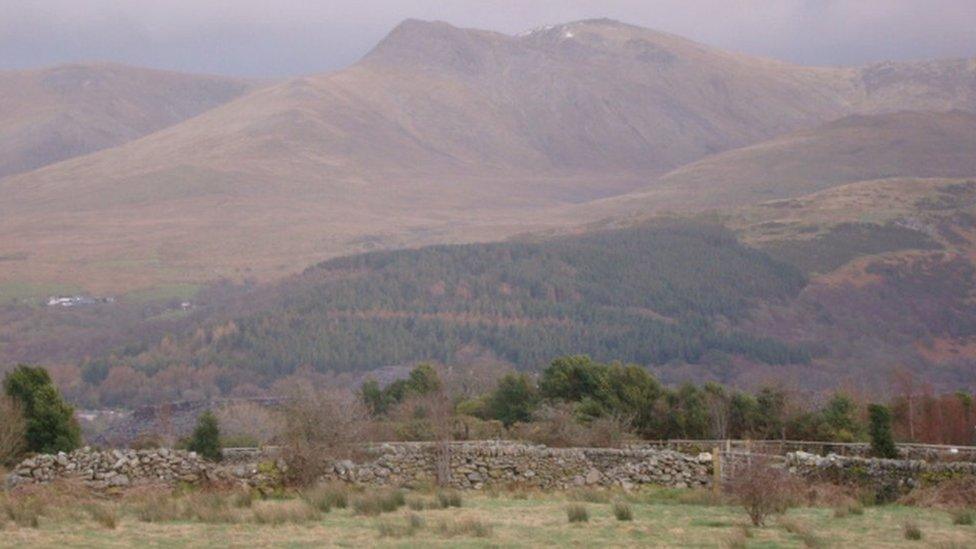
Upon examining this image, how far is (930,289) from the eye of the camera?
167 m

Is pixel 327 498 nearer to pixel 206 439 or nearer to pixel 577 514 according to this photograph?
pixel 577 514

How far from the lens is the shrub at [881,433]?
3164 cm

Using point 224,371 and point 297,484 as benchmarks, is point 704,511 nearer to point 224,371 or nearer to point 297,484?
point 297,484

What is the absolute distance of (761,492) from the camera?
22328mm

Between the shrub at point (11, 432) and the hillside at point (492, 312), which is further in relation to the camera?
the hillside at point (492, 312)

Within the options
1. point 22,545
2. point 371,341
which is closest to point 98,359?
point 371,341

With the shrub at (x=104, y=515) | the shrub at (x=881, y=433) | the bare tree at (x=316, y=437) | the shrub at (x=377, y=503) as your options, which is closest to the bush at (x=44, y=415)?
the bare tree at (x=316, y=437)

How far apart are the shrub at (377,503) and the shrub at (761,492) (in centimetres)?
599

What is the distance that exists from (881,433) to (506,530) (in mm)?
14108

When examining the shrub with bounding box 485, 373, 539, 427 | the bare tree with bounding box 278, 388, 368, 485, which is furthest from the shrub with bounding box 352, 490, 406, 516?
the shrub with bounding box 485, 373, 539, 427

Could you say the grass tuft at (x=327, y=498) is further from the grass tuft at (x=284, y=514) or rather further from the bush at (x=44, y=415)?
the bush at (x=44, y=415)

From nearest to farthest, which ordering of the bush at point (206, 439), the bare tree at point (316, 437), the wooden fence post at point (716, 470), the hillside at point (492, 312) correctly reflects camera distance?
1. the bare tree at point (316, 437)
2. the wooden fence post at point (716, 470)
3. the bush at point (206, 439)
4. the hillside at point (492, 312)

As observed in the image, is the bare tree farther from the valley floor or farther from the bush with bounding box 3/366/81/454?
→ the bush with bounding box 3/366/81/454

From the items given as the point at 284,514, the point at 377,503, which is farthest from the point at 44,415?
the point at 284,514
